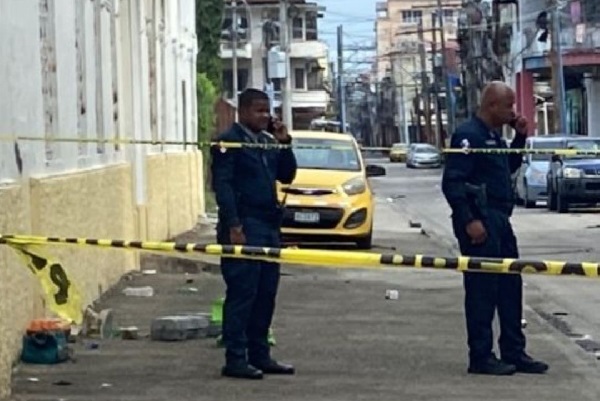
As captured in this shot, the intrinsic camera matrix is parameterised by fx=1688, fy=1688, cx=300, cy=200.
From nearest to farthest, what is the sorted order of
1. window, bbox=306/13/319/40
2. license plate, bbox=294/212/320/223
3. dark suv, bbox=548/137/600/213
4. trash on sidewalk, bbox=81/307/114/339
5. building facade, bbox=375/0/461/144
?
trash on sidewalk, bbox=81/307/114/339 → license plate, bbox=294/212/320/223 → dark suv, bbox=548/137/600/213 → window, bbox=306/13/319/40 → building facade, bbox=375/0/461/144

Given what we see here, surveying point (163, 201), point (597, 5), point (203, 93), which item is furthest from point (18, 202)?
point (597, 5)

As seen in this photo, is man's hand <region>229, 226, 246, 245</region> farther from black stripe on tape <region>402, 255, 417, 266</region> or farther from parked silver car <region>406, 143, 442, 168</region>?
parked silver car <region>406, 143, 442, 168</region>

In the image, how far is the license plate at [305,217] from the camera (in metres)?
23.1

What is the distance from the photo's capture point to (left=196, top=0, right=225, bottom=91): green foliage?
43188 millimetres

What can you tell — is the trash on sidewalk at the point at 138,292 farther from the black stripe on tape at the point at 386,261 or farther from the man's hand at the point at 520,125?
the black stripe on tape at the point at 386,261

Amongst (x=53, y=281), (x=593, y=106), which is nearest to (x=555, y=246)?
(x=53, y=281)

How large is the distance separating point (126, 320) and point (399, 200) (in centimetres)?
3210

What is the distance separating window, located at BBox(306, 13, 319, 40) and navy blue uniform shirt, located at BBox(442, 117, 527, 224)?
307 ft

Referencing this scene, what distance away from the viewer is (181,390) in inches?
414

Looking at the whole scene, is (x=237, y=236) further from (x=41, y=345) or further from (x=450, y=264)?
(x=450, y=264)

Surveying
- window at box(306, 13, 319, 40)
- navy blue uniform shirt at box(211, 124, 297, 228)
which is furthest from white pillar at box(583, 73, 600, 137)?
navy blue uniform shirt at box(211, 124, 297, 228)

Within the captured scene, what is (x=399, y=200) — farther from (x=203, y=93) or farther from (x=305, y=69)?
(x=305, y=69)

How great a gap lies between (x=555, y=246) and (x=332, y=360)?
516 inches

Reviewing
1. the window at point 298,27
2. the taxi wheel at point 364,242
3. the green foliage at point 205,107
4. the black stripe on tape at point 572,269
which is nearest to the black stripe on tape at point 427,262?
the black stripe on tape at point 572,269
